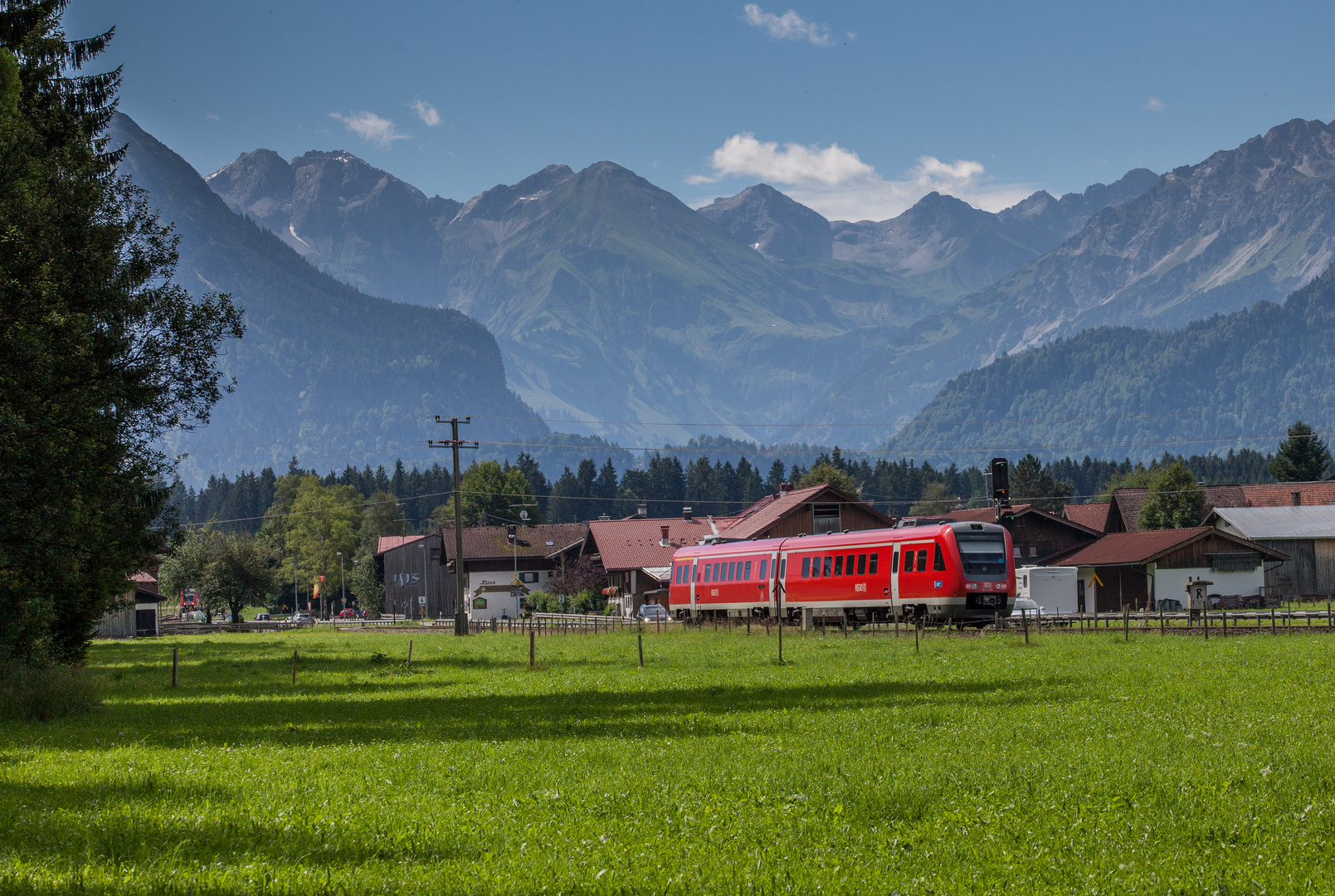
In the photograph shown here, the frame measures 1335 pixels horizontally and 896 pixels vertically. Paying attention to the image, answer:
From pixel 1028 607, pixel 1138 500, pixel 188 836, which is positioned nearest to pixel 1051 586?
pixel 1028 607

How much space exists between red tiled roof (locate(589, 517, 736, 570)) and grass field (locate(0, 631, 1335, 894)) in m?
62.1

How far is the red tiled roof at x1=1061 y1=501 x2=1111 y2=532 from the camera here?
329 ft

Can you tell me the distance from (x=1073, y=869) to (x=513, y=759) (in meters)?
7.68

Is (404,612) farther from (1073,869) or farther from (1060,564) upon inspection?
(1073,869)

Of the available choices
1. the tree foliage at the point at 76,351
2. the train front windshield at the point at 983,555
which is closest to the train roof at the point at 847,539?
the train front windshield at the point at 983,555

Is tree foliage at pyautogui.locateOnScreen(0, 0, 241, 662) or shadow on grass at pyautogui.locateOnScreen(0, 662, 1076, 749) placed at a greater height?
tree foliage at pyautogui.locateOnScreen(0, 0, 241, 662)

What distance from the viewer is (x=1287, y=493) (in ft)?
313

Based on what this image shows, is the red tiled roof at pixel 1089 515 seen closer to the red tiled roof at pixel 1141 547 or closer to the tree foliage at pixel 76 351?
the red tiled roof at pixel 1141 547

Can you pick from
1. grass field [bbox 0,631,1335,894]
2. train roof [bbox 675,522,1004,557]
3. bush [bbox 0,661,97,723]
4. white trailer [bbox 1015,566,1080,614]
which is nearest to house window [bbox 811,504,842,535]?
white trailer [bbox 1015,566,1080,614]

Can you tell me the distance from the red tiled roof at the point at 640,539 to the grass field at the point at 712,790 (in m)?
62.1

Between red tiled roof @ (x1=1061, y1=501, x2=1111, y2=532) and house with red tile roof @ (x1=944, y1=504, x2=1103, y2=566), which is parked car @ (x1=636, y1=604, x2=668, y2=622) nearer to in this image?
house with red tile roof @ (x1=944, y1=504, x2=1103, y2=566)

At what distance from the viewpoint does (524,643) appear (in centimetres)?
4684

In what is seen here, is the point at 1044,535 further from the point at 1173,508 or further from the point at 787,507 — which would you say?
the point at 787,507

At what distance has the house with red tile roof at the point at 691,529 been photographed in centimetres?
7550
